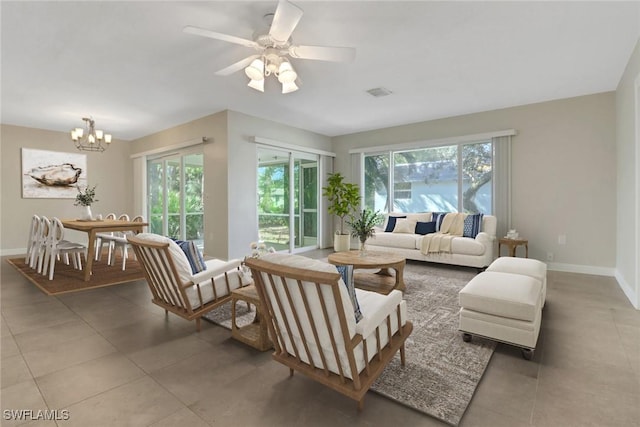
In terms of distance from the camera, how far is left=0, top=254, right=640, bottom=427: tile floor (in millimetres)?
1541

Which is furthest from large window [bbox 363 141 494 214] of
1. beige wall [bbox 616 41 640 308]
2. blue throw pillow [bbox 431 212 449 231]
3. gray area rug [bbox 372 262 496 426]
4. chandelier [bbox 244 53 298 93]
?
chandelier [bbox 244 53 298 93]

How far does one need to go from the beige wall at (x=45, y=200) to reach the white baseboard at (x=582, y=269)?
29.8 feet

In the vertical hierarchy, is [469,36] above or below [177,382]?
above

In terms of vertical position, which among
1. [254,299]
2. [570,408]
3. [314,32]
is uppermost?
[314,32]

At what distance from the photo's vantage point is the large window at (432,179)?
215 inches

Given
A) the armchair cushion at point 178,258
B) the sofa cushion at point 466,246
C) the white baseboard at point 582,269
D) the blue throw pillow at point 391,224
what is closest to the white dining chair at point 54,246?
the armchair cushion at point 178,258

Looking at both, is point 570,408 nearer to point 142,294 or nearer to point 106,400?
point 106,400

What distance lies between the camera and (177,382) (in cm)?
184

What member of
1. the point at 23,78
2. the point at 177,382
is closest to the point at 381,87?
the point at 177,382

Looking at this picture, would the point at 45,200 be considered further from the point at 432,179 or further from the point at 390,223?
the point at 432,179

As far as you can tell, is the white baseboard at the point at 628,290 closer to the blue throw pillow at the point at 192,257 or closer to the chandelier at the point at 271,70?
the chandelier at the point at 271,70

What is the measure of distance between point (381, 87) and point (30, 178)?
7.30 metres

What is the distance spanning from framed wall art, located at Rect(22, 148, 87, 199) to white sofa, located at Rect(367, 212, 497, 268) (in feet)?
22.3

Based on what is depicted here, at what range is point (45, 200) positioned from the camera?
656 centimetres
